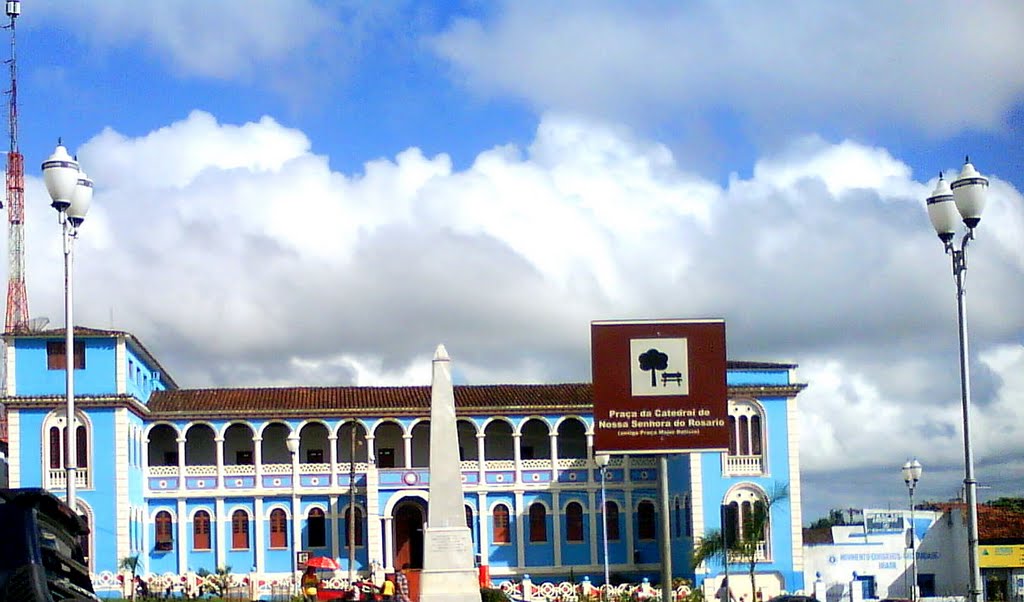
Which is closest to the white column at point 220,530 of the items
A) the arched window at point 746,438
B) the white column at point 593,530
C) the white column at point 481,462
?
the white column at point 481,462

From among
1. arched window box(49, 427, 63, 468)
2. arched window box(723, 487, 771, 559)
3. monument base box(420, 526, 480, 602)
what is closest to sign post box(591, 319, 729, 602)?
monument base box(420, 526, 480, 602)

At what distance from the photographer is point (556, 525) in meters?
54.2

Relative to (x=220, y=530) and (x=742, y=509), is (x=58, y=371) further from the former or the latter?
(x=742, y=509)

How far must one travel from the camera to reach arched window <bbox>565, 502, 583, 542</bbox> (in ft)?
179

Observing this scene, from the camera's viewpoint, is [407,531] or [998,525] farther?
[407,531]

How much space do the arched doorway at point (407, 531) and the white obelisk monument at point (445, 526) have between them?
72.6ft

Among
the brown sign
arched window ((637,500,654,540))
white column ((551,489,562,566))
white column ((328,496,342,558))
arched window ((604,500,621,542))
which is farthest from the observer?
arched window ((637,500,654,540))

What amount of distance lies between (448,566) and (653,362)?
19029mm

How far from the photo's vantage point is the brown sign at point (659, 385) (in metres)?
14.1

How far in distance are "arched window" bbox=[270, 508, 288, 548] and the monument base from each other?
866 inches

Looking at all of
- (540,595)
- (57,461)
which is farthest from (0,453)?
(540,595)

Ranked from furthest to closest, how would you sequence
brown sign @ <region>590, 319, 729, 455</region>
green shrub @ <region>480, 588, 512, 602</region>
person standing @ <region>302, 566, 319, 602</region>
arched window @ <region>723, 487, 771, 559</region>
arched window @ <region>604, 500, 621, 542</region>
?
arched window @ <region>604, 500, 621, 542</region>
arched window @ <region>723, 487, 771, 559</region>
green shrub @ <region>480, 588, 512, 602</region>
person standing @ <region>302, 566, 319, 602</region>
brown sign @ <region>590, 319, 729, 455</region>

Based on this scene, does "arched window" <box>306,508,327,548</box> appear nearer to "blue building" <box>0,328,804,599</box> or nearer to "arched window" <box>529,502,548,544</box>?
"blue building" <box>0,328,804,599</box>

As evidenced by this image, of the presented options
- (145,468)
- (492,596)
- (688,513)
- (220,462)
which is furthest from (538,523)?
(492,596)
